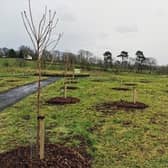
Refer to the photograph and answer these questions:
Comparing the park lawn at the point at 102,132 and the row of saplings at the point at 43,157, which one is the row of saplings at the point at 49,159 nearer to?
the row of saplings at the point at 43,157

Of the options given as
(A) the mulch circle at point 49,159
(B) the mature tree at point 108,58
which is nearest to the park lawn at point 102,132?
(A) the mulch circle at point 49,159

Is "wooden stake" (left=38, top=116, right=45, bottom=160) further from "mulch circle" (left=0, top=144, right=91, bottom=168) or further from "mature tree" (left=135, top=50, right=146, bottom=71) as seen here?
"mature tree" (left=135, top=50, right=146, bottom=71)

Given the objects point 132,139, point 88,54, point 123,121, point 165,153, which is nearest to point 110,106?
point 123,121

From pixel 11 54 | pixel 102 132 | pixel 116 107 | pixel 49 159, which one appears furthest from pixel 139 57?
pixel 49 159

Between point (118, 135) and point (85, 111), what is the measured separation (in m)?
3.62

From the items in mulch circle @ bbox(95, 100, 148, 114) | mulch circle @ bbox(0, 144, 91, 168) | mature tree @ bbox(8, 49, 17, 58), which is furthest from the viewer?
mature tree @ bbox(8, 49, 17, 58)

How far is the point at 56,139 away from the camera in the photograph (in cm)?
874

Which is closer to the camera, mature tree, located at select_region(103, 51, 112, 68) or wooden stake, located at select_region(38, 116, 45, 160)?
wooden stake, located at select_region(38, 116, 45, 160)

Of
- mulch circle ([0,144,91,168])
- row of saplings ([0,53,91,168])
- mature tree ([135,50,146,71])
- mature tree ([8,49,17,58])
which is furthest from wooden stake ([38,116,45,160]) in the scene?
mature tree ([8,49,17,58])

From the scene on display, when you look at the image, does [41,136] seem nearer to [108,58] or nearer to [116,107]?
[116,107]

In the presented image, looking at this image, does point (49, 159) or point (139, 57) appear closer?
point (49, 159)

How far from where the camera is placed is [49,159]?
672 cm

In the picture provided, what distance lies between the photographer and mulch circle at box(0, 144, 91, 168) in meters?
6.45

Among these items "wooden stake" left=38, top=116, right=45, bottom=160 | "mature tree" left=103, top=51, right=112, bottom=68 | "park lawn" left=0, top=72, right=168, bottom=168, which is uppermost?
"mature tree" left=103, top=51, right=112, bottom=68
